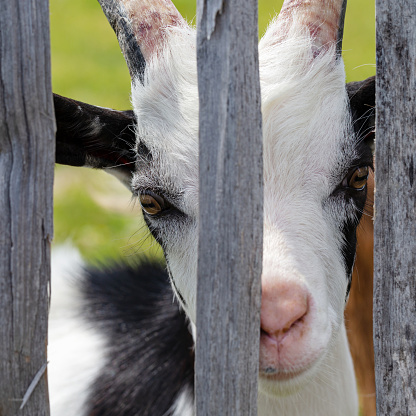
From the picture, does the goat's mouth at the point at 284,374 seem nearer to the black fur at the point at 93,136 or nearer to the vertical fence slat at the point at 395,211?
the vertical fence slat at the point at 395,211

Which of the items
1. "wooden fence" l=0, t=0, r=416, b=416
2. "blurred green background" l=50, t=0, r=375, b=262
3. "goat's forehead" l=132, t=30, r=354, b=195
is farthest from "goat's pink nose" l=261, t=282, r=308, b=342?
"blurred green background" l=50, t=0, r=375, b=262

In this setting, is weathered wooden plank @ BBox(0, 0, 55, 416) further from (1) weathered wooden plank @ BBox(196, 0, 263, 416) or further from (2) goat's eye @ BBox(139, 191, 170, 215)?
(2) goat's eye @ BBox(139, 191, 170, 215)

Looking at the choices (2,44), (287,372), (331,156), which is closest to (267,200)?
(331,156)

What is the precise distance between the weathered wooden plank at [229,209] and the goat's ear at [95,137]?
0.83m

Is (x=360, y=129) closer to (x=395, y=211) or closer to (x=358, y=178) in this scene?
(x=358, y=178)

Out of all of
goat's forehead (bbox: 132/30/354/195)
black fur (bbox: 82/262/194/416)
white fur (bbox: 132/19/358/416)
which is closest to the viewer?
white fur (bbox: 132/19/358/416)

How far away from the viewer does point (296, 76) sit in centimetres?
259

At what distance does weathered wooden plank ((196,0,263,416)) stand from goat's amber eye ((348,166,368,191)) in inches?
34.5

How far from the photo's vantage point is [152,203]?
268 centimetres

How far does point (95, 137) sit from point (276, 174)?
95 cm

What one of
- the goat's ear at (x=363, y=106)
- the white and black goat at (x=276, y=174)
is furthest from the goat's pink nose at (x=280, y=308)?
the goat's ear at (x=363, y=106)

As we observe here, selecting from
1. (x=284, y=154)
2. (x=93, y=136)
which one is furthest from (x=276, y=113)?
(x=93, y=136)

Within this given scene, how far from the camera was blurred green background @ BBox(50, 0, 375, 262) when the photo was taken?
7.09 m

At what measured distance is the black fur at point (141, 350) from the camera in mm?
3119
